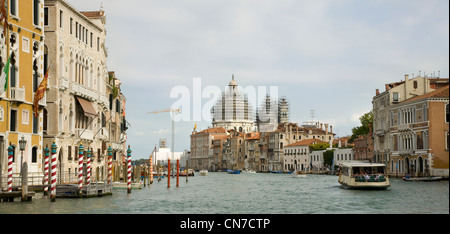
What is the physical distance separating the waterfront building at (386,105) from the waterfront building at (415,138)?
2252 mm

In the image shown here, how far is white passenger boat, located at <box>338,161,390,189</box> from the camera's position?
29.0m

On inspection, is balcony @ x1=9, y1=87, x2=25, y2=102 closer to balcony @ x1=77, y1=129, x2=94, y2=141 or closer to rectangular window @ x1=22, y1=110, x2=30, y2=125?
rectangular window @ x1=22, y1=110, x2=30, y2=125

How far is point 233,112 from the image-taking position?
6427 inches

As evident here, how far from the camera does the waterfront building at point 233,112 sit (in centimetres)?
16238

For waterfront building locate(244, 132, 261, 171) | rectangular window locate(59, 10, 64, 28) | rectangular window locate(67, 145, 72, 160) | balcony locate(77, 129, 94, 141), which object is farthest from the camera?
waterfront building locate(244, 132, 261, 171)

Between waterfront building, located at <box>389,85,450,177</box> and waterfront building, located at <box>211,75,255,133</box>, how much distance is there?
376ft

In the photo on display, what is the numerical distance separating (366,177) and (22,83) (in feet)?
55.4

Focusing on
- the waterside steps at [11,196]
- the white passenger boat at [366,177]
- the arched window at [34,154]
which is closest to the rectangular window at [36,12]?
the arched window at [34,154]

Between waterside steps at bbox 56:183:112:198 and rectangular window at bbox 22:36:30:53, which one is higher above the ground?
rectangular window at bbox 22:36:30:53

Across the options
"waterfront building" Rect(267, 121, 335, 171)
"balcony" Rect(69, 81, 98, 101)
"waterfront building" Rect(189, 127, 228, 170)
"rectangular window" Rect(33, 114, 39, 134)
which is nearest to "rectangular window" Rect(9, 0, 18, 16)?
"rectangular window" Rect(33, 114, 39, 134)

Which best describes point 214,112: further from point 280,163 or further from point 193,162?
point 280,163
